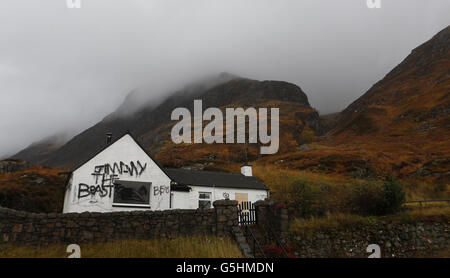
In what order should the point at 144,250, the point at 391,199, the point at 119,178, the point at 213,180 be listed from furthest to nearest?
1. the point at 213,180
2. the point at 119,178
3. the point at 391,199
4. the point at 144,250

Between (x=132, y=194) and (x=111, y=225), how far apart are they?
726cm

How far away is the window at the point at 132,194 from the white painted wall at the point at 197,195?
2.36m

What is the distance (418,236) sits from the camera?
15.2m

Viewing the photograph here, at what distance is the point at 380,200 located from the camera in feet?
55.0

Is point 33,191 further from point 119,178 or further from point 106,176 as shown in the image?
point 119,178

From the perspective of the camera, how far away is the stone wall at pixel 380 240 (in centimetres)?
1441

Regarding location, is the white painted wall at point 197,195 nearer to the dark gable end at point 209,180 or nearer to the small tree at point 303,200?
the dark gable end at point 209,180

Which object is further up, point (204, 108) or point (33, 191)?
point (204, 108)

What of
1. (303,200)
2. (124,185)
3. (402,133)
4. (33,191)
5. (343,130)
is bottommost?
(303,200)

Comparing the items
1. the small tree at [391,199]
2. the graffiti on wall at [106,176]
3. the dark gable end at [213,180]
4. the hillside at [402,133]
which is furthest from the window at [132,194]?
the hillside at [402,133]

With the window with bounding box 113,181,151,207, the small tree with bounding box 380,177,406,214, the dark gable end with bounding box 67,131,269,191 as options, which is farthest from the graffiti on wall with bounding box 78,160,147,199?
the small tree with bounding box 380,177,406,214

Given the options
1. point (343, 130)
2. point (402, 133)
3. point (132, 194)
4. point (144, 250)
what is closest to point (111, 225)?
point (144, 250)

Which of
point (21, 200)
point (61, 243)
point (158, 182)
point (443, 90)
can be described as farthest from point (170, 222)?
point (443, 90)
